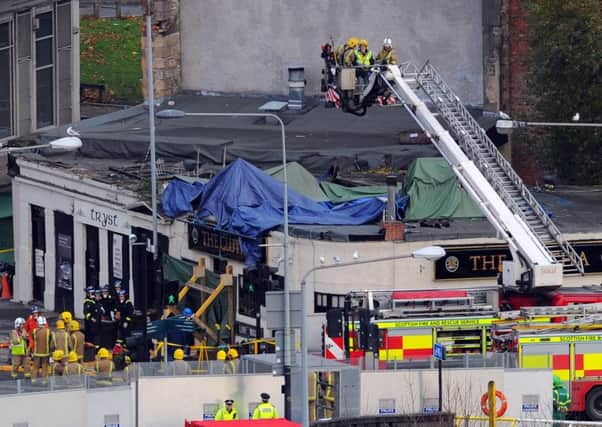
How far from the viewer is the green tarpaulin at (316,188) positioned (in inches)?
2368

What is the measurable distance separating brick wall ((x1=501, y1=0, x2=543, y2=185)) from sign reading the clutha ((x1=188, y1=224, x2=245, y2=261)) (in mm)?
12186

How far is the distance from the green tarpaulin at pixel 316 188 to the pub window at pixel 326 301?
511 cm

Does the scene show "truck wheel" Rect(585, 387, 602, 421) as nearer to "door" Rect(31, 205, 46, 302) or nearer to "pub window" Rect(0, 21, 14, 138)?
"door" Rect(31, 205, 46, 302)

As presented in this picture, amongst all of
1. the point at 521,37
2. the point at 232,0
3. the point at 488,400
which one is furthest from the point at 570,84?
the point at 488,400

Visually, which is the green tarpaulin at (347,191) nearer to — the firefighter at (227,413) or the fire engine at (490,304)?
the fire engine at (490,304)

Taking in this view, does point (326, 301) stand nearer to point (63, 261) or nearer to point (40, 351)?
point (40, 351)

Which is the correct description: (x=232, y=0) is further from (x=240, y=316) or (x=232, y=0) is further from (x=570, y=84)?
(x=240, y=316)

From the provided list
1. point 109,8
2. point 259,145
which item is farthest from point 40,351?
point 109,8

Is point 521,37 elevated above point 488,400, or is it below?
above

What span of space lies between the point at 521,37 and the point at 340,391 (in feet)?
83.6

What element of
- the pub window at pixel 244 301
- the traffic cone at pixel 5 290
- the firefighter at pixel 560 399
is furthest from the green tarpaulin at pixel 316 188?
the firefighter at pixel 560 399

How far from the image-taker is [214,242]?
5831 cm

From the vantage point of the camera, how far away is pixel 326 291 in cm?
5491

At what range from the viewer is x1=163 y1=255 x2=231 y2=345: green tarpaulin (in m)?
56.5
